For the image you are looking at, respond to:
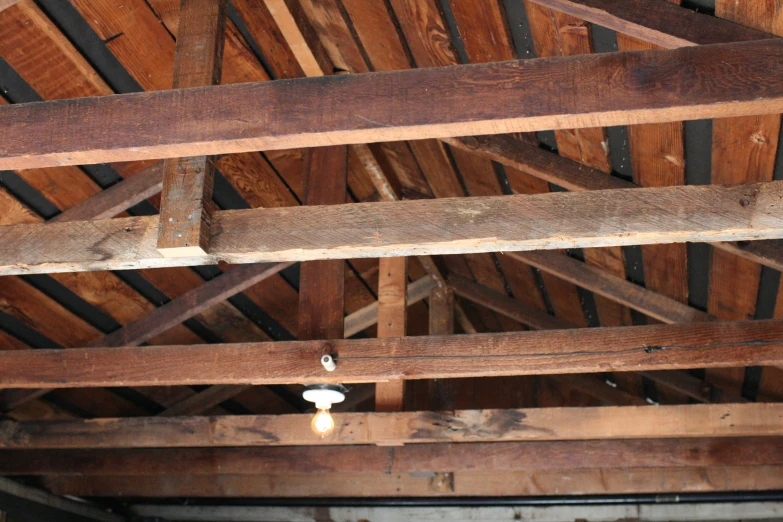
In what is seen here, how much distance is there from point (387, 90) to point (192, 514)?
210 inches

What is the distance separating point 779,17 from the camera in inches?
97.9

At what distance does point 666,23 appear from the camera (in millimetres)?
2479

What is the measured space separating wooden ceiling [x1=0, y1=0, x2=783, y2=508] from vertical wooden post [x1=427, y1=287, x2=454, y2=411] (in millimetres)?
15

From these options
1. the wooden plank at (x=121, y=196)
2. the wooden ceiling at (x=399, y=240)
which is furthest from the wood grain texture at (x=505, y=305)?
the wooden plank at (x=121, y=196)

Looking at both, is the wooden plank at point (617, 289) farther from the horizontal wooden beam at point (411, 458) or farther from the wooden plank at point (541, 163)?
the horizontal wooden beam at point (411, 458)

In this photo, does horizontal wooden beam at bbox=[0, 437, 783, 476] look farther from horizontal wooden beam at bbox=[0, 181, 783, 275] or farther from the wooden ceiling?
horizontal wooden beam at bbox=[0, 181, 783, 275]

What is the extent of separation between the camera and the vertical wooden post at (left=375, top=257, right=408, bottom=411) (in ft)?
15.1

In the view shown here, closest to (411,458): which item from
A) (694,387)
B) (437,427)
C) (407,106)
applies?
(437,427)

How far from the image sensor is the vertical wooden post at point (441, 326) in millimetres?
5652

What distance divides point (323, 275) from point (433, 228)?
4.92 feet

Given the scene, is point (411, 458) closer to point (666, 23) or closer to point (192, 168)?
point (192, 168)

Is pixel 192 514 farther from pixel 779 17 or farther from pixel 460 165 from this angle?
pixel 779 17

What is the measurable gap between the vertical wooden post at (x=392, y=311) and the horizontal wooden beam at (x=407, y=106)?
225 centimetres

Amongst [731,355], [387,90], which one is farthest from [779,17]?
[731,355]
